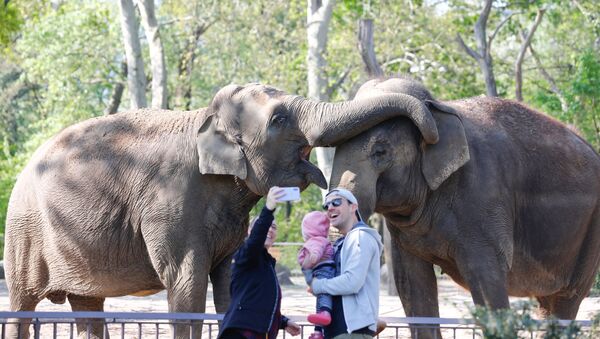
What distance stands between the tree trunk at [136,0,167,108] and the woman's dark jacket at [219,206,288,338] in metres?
16.7

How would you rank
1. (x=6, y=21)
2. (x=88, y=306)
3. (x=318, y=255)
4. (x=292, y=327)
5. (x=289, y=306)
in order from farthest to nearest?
(x=6, y=21), (x=289, y=306), (x=88, y=306), (x=292, y=327), (x=318, y=255)

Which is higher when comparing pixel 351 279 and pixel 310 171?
pixel 310 171

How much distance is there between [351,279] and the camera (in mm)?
6992

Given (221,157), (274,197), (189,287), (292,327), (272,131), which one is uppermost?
(272,131)

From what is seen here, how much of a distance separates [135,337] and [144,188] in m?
3.44

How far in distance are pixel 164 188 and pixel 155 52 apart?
13.9m

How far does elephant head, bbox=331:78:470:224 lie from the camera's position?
954 cm

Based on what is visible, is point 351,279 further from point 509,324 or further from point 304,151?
point 304,151

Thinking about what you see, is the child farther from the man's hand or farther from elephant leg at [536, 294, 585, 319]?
elephant leg at [536, 294, 585, 319]

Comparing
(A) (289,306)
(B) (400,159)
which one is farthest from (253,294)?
(A) (289,306)

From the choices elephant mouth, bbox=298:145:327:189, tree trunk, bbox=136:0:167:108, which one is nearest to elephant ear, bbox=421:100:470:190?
elephant mouth, bbox=298:145:327:189

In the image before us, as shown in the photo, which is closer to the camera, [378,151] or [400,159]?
[378,151]

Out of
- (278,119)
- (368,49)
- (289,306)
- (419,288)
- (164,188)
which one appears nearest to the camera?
(278,119)

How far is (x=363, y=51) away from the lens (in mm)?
18812
